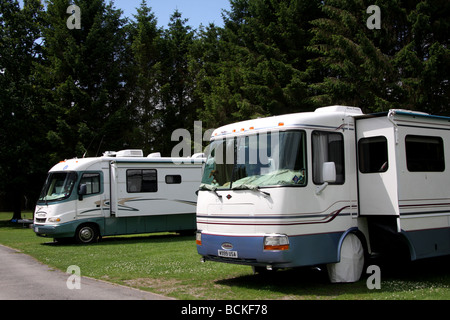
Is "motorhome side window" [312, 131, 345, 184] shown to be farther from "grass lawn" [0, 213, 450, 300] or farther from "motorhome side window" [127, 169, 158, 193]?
"motorhome side window" [127, 169, 158, 193]

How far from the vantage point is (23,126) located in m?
33.3

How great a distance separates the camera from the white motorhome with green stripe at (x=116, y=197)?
58.3 ft

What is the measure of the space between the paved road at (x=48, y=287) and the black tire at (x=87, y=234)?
5369 millimetres

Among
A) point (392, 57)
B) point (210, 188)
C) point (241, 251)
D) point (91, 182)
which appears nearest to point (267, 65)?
point (392, 57)

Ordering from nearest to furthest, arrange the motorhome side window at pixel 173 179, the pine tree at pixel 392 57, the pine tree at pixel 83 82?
the pine tree at pixel 392 57, the motorhome side window at pixel 173 179, the pine tree at pixel 83 82

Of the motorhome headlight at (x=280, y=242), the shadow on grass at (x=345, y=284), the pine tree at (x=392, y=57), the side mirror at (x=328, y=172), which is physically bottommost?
the shadow on grass at (x=345, y=284)

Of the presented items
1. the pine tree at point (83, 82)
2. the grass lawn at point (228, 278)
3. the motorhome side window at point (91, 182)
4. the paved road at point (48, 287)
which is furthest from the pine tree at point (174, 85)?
the paved road at point (48, 287)

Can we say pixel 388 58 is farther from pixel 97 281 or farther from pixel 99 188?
pixel 97 281

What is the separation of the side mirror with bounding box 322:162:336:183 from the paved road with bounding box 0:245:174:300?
11.0ft

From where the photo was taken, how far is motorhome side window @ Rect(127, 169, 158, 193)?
18.9 metres

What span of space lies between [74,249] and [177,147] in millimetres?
21454

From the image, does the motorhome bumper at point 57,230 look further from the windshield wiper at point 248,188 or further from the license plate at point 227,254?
the windshield wiper at point 248,188

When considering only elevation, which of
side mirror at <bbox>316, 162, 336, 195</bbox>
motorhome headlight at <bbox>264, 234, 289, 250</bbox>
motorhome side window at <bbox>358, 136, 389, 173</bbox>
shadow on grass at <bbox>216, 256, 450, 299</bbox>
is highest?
motorhome side window at <bbox>358, 136, 389, 173</bbox>

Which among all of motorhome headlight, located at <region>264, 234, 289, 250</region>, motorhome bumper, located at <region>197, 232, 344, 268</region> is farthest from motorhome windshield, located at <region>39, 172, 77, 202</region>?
motorhome headlight, located at <region>264, 234, 289, 250</region>
